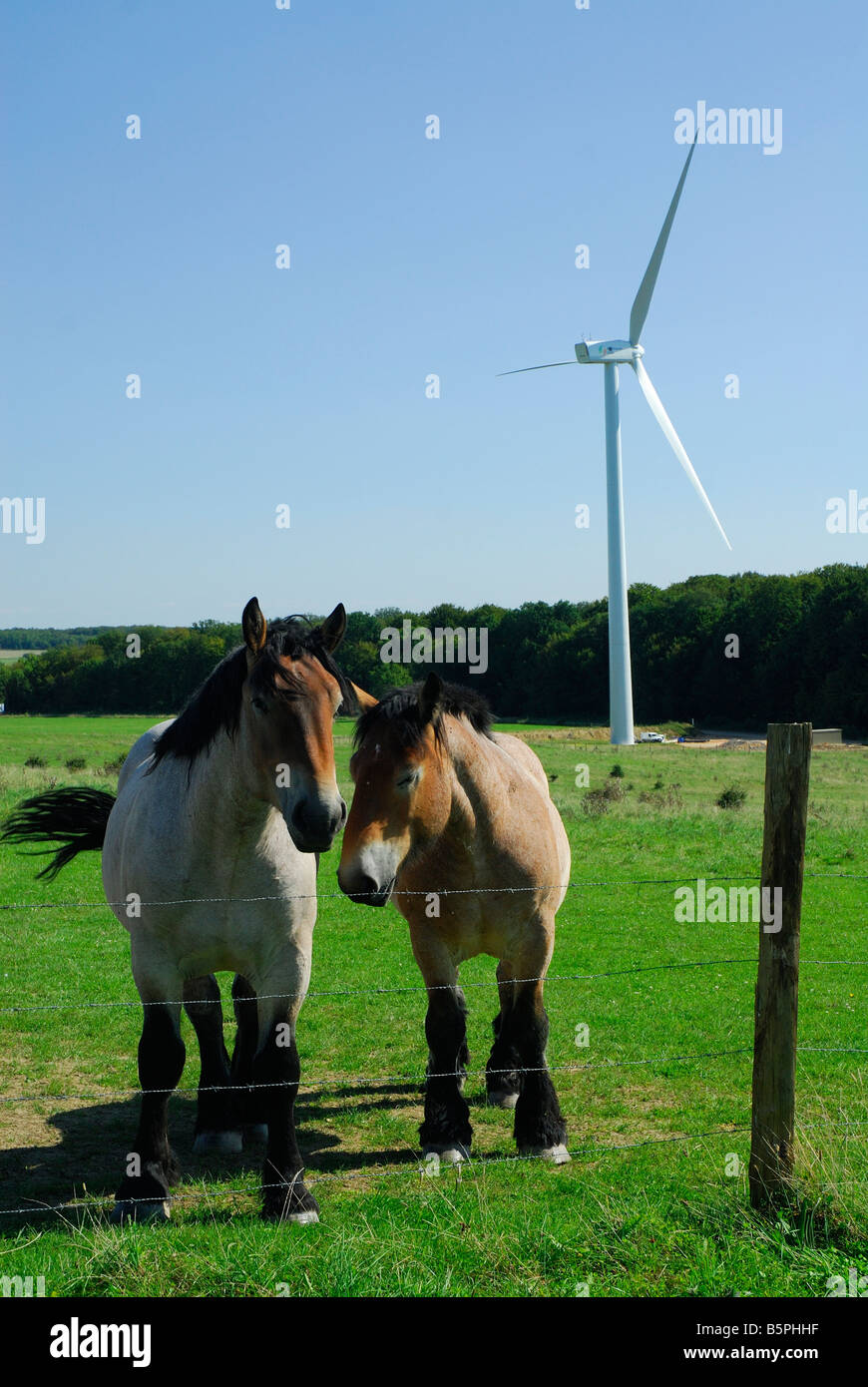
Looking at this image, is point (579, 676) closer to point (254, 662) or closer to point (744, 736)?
point (744, 736)

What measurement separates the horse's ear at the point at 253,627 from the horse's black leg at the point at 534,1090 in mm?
2483

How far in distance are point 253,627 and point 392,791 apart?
104 centimetres

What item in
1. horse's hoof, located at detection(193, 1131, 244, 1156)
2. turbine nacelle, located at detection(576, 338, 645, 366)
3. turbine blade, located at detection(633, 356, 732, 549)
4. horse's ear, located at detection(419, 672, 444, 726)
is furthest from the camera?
turbine nacelle, located at detection(576, 338, 645, 366)

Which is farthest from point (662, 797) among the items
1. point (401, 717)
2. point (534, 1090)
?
point (401, 717)

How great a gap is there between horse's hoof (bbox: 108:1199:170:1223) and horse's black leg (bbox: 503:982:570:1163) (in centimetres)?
192

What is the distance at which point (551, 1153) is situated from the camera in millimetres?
5555

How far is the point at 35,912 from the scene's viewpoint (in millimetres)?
13828

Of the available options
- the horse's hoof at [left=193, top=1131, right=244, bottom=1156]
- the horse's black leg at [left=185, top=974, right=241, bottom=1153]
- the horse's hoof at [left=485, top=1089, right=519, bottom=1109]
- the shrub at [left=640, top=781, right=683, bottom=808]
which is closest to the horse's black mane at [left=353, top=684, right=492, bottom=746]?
the horse's black leg at [left=185, top=974, right=241, bottom=1153]

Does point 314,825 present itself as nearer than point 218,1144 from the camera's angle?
Yes

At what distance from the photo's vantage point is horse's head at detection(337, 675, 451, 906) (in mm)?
4785

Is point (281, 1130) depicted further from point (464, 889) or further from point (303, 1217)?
point (464, 889)

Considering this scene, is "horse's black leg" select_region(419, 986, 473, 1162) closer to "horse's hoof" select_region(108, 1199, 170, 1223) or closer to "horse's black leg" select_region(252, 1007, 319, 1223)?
"horse's black leg" select_region(252, 1007, 319, 1223)

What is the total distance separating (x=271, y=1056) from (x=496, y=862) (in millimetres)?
1593
